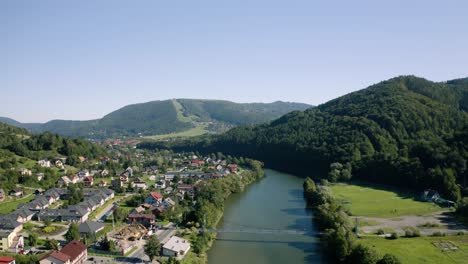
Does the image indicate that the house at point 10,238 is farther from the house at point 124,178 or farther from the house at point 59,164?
the house at point 59,164

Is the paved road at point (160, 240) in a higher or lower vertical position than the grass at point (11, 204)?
lower

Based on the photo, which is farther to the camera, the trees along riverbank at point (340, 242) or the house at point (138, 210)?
the house at point (138, 210)

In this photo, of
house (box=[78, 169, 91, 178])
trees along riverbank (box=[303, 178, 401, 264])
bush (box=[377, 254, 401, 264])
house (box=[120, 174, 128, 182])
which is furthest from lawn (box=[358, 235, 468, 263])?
house (box=[78, 169, 91, 178])

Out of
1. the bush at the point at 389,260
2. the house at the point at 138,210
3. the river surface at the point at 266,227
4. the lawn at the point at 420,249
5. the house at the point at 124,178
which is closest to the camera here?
the bush at the point at 389,260

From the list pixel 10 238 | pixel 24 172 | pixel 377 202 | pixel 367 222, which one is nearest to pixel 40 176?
pixel 24 172

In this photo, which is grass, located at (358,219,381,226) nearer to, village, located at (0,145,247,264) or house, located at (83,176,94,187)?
village, located at (0,145,247,264)

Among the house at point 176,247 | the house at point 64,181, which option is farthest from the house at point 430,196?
the house at point 64,181

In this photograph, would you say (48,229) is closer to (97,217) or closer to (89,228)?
(89,228)
